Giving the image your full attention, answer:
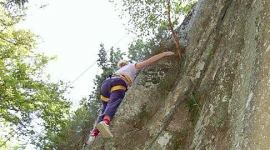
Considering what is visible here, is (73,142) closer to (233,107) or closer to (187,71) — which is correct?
(187,71)

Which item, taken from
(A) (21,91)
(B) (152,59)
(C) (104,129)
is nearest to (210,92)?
(C) (104,129)

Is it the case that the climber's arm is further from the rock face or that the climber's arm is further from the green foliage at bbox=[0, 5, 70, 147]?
the green foliage at bbox=[0, 5, 70, 147]

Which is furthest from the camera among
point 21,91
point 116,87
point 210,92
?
point 21,91

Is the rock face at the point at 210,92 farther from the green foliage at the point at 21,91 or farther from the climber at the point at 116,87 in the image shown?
the green foliage at the point at 21,91

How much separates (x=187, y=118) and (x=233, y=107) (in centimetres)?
184

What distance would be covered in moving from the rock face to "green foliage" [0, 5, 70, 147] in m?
7.96

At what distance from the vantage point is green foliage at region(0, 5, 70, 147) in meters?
15.3

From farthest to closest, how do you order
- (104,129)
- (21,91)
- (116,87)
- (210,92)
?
1. (21,91)
2. (116,87)
3. (104,129)
4. (210,92)

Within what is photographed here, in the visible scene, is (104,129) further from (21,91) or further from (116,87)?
(21,91)

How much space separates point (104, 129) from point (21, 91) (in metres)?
9.21

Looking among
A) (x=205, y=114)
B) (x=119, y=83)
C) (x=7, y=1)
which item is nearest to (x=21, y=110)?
(x=7, y=1)

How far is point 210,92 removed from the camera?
6.14 m

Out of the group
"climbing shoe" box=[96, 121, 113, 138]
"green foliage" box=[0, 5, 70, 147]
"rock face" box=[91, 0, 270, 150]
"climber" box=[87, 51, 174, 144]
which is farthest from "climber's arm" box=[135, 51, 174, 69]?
"green foliage" box=[0, 5, 70, 147]

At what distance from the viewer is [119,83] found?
27.9 feet
